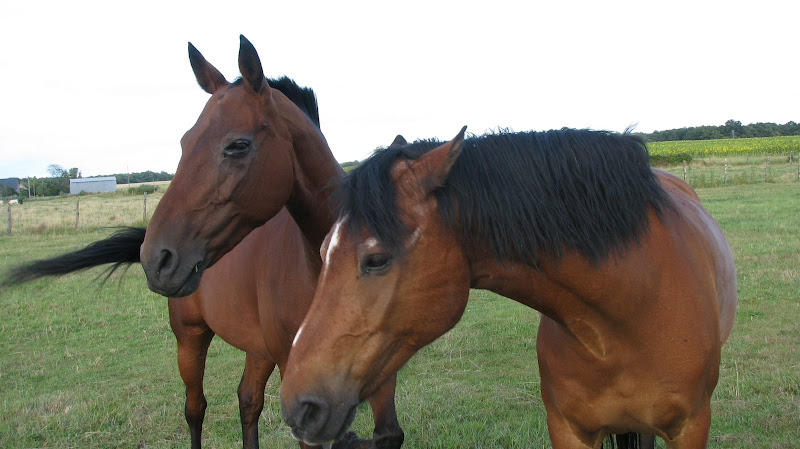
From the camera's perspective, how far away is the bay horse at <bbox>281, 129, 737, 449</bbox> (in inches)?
69.5

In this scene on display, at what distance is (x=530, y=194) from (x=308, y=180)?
1.47 meters

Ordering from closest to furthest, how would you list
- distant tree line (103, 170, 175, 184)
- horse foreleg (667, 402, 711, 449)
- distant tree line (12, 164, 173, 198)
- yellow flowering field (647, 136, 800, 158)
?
horse foreleg (667, 402, 711, 449) → yellow flowering field (647, 136, 800, 158) → distant tree line (12, 164, 173, 198) → distant tree line (103, 170, 175, 184)

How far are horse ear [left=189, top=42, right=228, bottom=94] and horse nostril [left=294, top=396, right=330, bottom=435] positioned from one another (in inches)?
77.4

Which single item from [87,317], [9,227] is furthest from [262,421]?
[9,227]

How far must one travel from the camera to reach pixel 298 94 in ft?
11.2

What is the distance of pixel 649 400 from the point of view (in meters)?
2.18

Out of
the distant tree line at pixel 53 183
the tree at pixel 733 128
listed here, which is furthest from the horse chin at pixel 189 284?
the tree at pixel 733 128

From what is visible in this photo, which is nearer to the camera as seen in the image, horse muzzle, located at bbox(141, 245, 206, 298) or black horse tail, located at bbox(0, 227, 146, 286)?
horse muzzle, located at bbox(141, 245, 206, 298)

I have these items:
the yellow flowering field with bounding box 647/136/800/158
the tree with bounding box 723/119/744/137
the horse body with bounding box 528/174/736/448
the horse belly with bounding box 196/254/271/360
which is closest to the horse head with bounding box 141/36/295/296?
the horse belly with bounding box 196/254/271/360

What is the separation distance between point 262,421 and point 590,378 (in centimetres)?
342

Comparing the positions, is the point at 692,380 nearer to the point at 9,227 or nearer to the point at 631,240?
the point at 631,240

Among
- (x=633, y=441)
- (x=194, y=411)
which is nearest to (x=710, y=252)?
(x=633, y=441)

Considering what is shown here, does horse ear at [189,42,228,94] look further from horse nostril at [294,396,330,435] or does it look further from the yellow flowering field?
the yellow flowering field

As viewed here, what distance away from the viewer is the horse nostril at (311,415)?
169 cm
